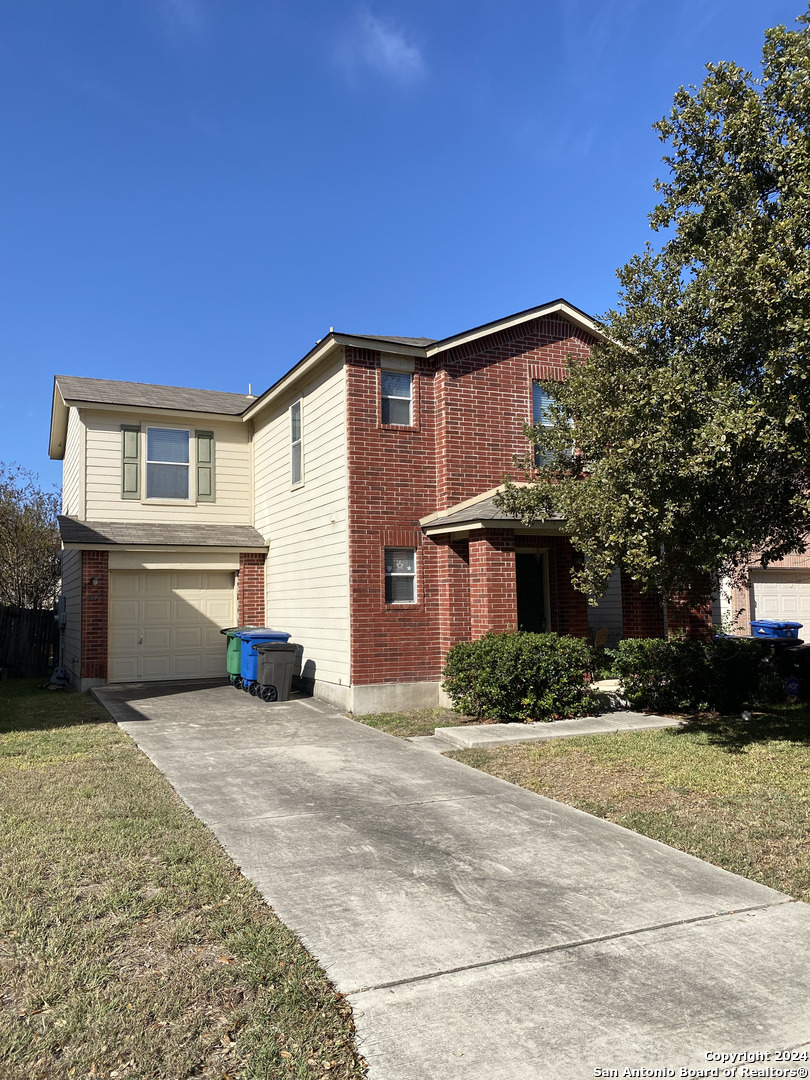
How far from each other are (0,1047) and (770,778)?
7082 mm

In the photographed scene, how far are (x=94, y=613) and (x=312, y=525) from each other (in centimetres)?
512

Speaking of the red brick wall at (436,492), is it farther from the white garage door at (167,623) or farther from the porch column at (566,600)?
the white garage door at (167,623)

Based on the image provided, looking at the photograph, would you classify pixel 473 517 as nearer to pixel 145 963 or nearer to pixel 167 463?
pixel 167 463

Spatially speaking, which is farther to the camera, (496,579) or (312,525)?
(312,525)

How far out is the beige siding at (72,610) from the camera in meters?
16.0

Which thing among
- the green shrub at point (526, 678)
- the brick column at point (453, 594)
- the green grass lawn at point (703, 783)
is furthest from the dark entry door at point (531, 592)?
the green grass lawn at point (703, 783)

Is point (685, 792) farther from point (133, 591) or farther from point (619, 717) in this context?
point (133, 591)

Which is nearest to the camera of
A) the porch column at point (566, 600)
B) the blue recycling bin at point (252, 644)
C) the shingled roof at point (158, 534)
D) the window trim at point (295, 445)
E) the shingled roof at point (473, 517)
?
the shingled roof at point (473, 517)

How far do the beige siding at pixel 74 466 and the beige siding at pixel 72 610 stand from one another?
1.14 meters

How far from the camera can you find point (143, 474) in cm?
1691

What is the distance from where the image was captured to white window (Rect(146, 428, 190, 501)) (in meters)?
17.0

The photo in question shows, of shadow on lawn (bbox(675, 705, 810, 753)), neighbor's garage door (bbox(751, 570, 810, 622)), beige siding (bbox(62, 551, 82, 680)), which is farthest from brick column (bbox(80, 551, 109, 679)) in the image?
neighbor's garage door (bbox(751, 570, 810, 622))

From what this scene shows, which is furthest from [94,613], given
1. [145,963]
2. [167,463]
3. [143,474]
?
[145,963]

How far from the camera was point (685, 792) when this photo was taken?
7.38m
